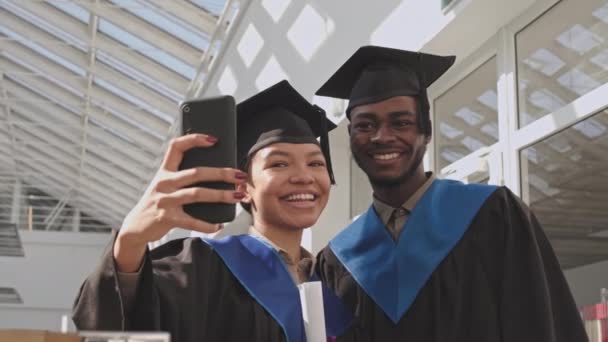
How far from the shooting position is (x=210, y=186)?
208cm

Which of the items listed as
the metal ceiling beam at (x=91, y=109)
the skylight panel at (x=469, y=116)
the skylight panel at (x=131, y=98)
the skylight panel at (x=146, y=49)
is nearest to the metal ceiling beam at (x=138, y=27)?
the skylight panel at (x=146, y=49)

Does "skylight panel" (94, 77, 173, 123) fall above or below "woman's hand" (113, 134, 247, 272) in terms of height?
above

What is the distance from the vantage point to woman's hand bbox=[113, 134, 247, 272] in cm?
204

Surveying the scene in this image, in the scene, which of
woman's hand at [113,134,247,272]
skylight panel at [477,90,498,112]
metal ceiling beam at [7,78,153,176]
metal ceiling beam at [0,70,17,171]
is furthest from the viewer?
metal ceiling beam at [7,78,153,176]

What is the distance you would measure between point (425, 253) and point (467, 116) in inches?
105

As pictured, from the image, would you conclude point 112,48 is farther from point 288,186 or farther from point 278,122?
point 288,186

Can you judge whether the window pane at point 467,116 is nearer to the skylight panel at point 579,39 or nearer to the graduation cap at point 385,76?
the skylight panel at point 579,39

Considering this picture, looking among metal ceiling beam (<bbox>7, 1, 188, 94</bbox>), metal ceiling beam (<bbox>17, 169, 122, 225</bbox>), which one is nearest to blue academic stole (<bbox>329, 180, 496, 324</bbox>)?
metal ceiling beam (<bbox>7, 1, 188, 94</bbox>)

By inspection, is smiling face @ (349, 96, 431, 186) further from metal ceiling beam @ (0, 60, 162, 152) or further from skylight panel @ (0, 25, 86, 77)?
metal ceiling beam @ (0, 60, 162, 152)

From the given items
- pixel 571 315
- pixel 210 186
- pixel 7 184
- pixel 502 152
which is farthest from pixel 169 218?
pixel 7 184

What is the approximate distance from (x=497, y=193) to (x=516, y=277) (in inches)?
12.5

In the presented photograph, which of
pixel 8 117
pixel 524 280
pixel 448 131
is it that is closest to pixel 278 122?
pixel 524 280

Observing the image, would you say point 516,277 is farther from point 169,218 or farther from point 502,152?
point 502,152

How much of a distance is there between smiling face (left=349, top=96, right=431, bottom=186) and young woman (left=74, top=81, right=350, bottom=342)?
0.13 m
